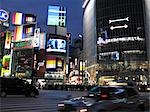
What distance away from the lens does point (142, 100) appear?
13867 mm

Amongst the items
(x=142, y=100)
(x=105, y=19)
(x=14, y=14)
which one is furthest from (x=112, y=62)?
(x=142, y=100)

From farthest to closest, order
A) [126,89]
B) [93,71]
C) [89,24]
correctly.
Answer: [89,24] < [93,71] < [126,89]

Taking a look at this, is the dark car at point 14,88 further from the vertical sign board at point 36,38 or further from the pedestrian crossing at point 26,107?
the vertical sign board at point 36,38

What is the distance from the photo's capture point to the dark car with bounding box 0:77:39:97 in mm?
23125

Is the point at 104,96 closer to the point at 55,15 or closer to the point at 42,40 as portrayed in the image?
the point at 42,40

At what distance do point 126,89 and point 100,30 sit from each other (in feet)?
327

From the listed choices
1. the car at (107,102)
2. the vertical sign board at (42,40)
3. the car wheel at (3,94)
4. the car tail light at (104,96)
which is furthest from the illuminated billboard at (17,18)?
the car tail light at (104,96)

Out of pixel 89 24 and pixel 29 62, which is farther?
pixel 89 24

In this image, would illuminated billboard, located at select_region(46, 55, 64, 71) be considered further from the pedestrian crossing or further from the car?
the car

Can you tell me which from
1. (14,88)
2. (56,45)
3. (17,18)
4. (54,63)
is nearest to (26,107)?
(14,88)

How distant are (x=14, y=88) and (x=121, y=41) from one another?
8450cm

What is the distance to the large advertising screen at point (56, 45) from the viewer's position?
104 metres

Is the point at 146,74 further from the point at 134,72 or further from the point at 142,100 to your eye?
the point at 142,100

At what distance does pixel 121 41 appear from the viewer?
347 feet
